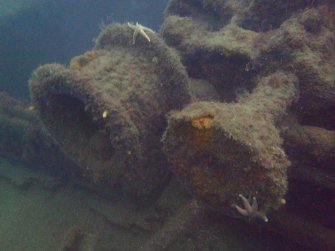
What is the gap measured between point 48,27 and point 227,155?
17.1 metres

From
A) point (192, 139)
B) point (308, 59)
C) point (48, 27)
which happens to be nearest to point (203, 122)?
point (192, 139)

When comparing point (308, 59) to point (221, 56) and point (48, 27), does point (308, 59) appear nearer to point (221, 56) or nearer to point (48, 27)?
point (221, 56)

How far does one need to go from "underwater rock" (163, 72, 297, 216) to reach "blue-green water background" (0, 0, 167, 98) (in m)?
14.0

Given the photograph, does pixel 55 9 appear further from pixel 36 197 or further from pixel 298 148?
pixel 298 148

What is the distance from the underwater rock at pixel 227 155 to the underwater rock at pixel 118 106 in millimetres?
1144

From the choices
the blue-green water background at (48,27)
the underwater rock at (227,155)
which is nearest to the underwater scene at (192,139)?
the underwater rock at (227,155)

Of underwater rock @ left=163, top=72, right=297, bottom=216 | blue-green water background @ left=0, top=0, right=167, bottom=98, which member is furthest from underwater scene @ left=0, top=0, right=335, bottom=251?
blue-green water background @ left=0, top=0, right=167, bottom=98

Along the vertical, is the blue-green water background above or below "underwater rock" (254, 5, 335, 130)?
above

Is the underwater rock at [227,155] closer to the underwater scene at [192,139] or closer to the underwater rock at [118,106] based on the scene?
the underwater scene at [192,139]

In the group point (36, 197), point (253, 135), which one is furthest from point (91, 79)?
point (36, 197)

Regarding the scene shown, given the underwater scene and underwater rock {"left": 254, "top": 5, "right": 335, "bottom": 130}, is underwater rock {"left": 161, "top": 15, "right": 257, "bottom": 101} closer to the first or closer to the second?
the underwater scene

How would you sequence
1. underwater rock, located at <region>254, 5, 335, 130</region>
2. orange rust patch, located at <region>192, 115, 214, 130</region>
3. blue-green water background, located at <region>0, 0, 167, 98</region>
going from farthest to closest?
blue-green water background, located at <region>0, 0, 167, 98</region> < underwater rock, located at <region>254, 5, 335, 130</region> < orange rust patch, located at <region>192, 115, 214, 130</region>

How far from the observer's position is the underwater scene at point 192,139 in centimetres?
322

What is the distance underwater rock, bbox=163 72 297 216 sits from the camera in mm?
2992
